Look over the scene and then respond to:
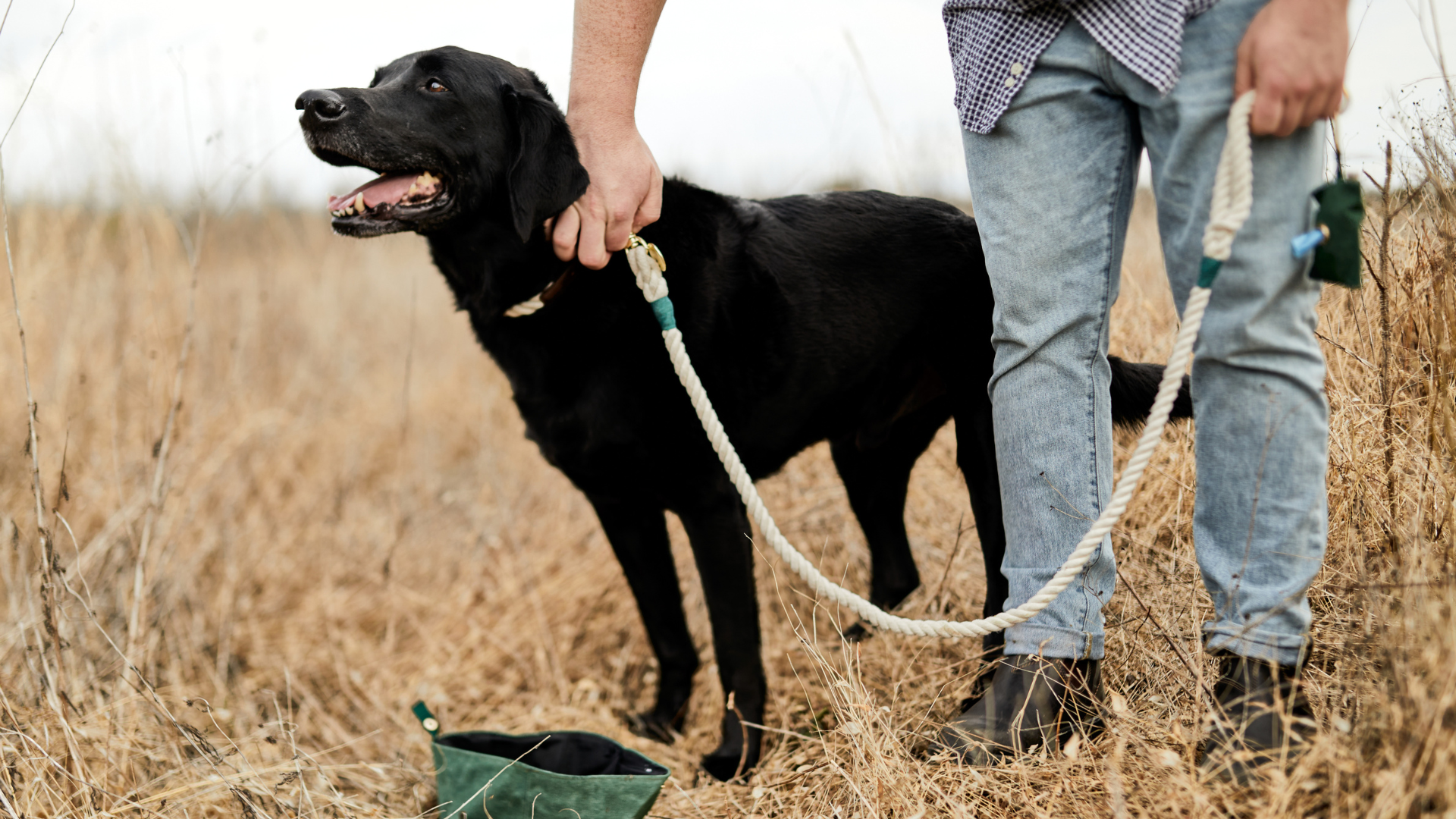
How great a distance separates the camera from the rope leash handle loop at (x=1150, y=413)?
115 centimetres

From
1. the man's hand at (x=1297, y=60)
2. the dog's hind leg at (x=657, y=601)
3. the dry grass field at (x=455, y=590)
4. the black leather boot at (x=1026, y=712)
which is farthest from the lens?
the dog's hind leg at (x=657, y=601)

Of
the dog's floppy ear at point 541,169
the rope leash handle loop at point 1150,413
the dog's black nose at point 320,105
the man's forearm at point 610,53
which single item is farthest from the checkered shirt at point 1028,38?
the dog's black nose at point 320,105

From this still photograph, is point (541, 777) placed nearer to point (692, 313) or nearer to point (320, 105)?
point (692, 313)

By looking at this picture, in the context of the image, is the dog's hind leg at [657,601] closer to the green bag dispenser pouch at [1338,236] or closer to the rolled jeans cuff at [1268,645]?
the rolled jeans cuff at [1268,645]

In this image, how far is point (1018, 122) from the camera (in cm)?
141

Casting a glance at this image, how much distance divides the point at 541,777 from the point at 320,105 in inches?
56.6

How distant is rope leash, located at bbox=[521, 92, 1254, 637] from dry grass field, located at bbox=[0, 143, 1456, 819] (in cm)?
21

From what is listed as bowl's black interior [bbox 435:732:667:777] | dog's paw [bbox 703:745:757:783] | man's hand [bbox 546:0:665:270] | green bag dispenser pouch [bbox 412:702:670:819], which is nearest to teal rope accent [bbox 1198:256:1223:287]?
man's hand [bbox 546:0:665:270]

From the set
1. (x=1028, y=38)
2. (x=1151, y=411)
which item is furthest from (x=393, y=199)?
(x=1151, y=411)

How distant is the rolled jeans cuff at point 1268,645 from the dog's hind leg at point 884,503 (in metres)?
1.26

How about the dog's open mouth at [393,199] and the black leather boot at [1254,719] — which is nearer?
the black leather boot at [1254,719]

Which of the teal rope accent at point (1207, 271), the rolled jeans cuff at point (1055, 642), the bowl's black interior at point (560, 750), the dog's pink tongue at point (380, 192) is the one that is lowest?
the bowl's black interior at point (560, 750)

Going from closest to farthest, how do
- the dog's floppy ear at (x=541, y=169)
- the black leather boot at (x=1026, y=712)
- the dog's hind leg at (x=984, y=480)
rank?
the black leather boot at (x=1026, y=712), the dog's floppy ear at (x=541, y=169), the dog's hind leg at (x=984, y=480)

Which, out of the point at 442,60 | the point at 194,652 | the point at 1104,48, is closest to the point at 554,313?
the point at 442,60
